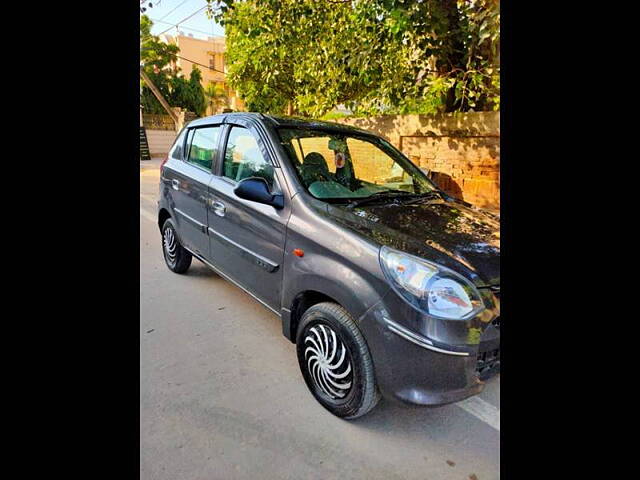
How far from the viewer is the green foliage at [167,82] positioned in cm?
2525

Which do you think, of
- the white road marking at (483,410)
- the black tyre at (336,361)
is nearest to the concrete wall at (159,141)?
the black tyre at (336,361)

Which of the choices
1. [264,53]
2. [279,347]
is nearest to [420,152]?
[264,53]

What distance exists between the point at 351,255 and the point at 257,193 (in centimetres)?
81

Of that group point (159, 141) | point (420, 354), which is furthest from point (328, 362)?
point (159, 141)

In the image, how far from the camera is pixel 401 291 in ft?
6.38

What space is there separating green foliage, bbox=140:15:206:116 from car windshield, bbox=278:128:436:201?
25.0 m

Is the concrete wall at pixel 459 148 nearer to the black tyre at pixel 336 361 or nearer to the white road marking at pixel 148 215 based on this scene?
the white road marking at pixel 148 215

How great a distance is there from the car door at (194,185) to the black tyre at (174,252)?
0.28 m

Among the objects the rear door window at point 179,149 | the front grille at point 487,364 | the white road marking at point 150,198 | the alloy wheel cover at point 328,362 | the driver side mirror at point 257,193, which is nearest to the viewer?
the front grille at point 487,364
